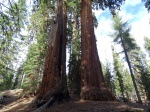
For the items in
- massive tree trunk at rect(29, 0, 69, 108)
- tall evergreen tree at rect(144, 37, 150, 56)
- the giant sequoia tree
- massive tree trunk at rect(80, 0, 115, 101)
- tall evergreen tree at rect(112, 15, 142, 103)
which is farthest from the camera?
tall evergreen tree at rect(144, 37, 150, 56)

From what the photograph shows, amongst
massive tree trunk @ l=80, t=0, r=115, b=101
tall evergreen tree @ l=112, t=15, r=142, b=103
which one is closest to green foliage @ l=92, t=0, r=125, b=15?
massive tree trunk @ l=80, t=0, r=115, b=101

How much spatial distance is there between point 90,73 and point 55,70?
179 centimetres

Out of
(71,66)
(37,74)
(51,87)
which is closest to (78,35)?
(71,66)

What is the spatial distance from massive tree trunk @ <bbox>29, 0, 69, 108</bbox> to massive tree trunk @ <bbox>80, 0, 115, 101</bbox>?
104cm

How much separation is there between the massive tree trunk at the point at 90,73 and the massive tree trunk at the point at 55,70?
1.04 meters

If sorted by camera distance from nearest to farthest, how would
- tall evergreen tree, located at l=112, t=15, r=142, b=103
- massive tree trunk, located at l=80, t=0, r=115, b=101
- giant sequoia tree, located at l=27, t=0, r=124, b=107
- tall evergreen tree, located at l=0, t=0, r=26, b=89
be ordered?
tall evergreen tree, located at l=0, t=0, r=26, b=89, giant sequoia tree, located at l=27, t=0, r=124, b=107, massive tree trunk, located at l=80, t=0, r=115, b=101, tall evergreen tree, located at l=112, t=15, r=142, b=103

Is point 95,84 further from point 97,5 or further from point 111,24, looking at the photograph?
point 111,24

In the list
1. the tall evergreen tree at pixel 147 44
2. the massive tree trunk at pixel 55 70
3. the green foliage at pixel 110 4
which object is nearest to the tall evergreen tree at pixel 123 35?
the tall evergreen tree at pixel 147 44

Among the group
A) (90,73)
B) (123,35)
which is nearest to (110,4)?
(90,73)

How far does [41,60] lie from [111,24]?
65.9 ft

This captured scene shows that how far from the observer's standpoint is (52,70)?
7.60 metres

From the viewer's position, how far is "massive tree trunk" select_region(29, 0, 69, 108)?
23.3 feet

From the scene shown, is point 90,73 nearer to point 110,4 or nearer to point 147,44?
point 110,4

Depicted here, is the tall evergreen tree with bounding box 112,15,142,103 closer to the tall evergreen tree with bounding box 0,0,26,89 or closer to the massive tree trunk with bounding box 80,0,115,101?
the tall evergreen tree with bounding box 0,0,26,89
